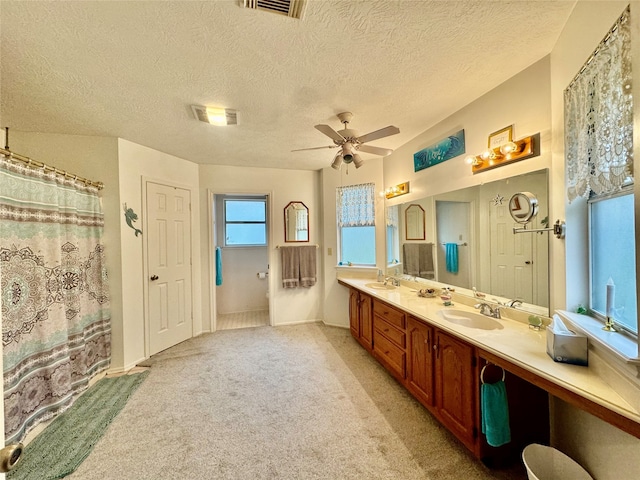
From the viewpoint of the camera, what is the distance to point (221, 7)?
1.30 meters

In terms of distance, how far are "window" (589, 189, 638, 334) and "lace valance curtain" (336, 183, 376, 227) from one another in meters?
2.43

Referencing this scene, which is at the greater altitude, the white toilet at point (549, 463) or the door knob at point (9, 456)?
the door knob at point (9, 456)

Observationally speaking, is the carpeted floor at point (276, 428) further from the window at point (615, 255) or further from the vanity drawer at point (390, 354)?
the window at point (615, 255)

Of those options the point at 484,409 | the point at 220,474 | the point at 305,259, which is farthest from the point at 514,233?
the point at 305,259

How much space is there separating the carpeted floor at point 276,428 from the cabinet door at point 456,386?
0.19 metres

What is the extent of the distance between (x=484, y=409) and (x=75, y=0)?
9.62 ft

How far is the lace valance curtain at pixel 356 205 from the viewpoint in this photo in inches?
147

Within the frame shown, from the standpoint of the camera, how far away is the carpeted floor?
1.57m

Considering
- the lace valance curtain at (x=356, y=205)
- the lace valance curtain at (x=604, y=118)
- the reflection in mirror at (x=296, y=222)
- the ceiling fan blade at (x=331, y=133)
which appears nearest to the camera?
the lace valance curtain at (x=604, y=118)

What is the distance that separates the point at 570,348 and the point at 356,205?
2.87 meters

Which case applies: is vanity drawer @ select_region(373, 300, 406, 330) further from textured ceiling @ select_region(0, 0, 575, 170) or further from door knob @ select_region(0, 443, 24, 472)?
door knob @ select_region(0, 443, 24, 472)

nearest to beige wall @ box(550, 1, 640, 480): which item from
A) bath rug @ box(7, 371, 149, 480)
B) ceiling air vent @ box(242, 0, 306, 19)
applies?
ceiling air vent @ box(242, 0, 306, 19)

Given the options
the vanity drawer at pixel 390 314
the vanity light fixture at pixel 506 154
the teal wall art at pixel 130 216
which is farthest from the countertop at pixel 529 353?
the teal wall art at pixel 130 216

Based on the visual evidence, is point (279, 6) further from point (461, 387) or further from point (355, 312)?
point (355, 312)
